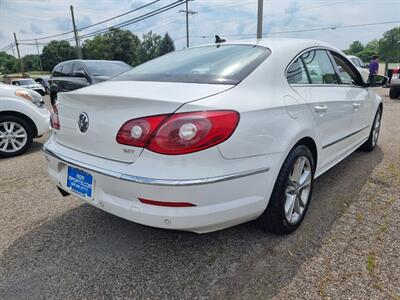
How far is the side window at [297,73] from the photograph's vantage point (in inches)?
93.7

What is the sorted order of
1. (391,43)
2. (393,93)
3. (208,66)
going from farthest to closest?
(391,43) → (393,93) → (208,66)

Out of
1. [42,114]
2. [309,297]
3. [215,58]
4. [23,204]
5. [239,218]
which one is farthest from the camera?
[42,114]

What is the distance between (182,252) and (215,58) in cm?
149

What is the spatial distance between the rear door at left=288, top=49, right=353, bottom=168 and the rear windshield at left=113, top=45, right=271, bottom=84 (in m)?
0.42

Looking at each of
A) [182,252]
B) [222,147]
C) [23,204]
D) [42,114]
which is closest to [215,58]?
[222,147]

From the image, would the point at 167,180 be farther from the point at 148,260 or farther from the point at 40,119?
the point at 40,119

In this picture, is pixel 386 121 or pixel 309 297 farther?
pixel 386 121

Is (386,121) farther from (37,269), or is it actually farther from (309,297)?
(37,269)

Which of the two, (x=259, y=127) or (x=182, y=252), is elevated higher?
(x=259, y=127)

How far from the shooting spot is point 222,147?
5.71ft

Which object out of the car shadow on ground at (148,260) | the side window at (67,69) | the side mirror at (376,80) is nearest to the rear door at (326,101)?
the car shadow on ground at (148,260)

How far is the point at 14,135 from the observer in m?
4.85

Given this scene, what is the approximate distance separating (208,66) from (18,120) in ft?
12.5

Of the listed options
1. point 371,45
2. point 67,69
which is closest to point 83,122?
point 67,69
